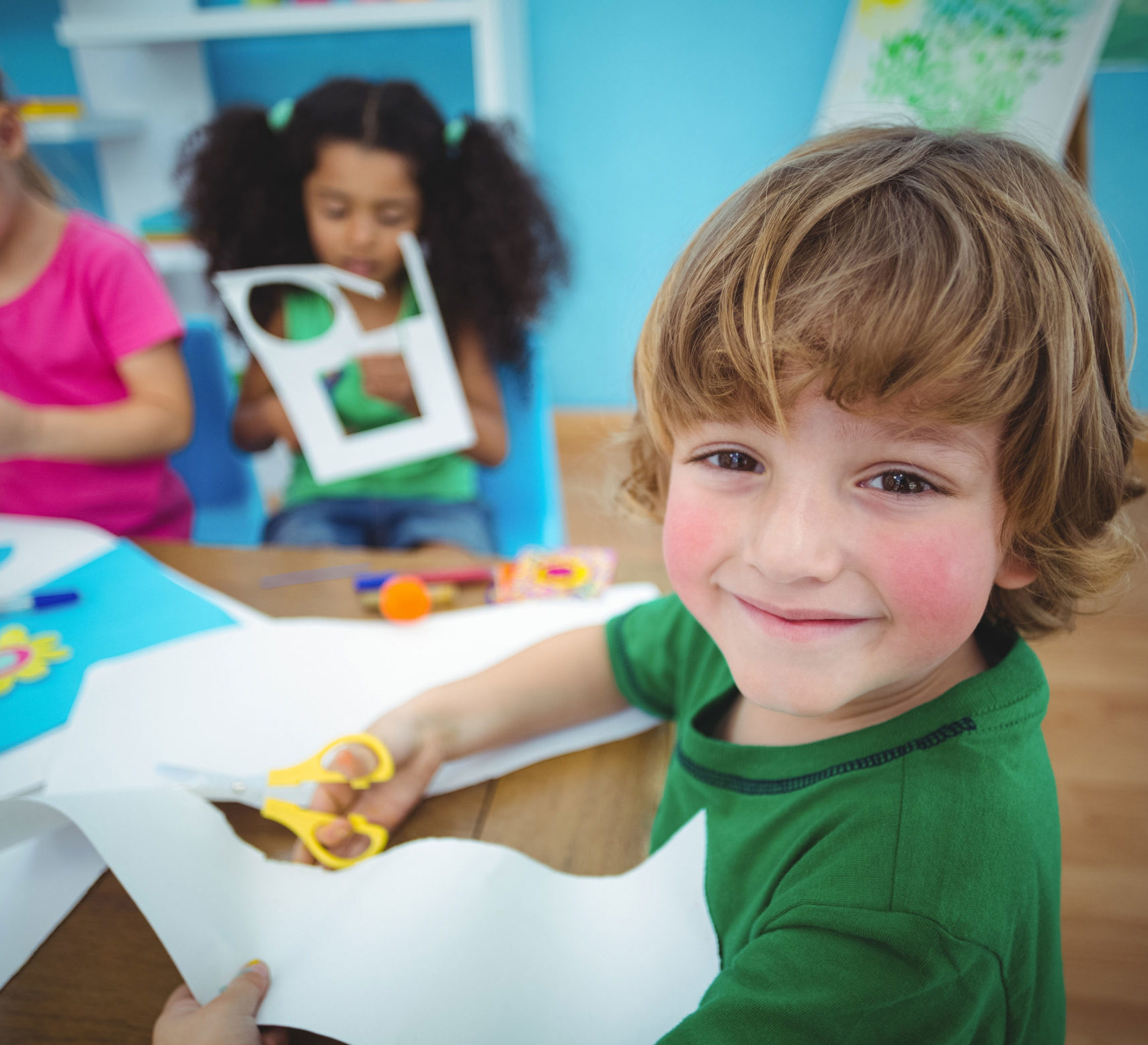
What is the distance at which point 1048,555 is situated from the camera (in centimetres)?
39

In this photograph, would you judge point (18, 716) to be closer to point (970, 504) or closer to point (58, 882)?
point (58, 882)

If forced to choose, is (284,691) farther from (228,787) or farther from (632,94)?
(632,94)

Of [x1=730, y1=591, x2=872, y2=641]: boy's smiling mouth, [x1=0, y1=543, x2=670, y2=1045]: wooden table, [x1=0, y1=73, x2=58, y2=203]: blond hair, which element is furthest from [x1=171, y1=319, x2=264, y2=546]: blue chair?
[x1=730, y1=591, x2=872, y2=641]: boy's smiling mouth

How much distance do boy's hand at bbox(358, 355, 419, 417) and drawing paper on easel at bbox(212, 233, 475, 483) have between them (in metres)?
0.22

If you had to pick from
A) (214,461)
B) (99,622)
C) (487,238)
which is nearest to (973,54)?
(487,238)

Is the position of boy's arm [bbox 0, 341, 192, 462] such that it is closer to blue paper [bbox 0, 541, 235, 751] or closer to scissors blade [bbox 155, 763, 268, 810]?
blue paper [bbox 0, 541, 235, 751]

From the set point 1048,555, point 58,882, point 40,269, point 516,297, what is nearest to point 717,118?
point 516,297

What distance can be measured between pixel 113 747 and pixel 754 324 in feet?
1.43

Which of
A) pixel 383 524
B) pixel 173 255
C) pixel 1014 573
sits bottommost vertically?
pixel 383 524

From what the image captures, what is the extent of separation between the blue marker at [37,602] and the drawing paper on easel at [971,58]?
58.1 inches

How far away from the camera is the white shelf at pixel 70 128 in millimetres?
1551

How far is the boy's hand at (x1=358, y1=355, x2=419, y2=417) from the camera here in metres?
1.06

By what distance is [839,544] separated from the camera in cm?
34

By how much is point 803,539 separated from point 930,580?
53 mm
